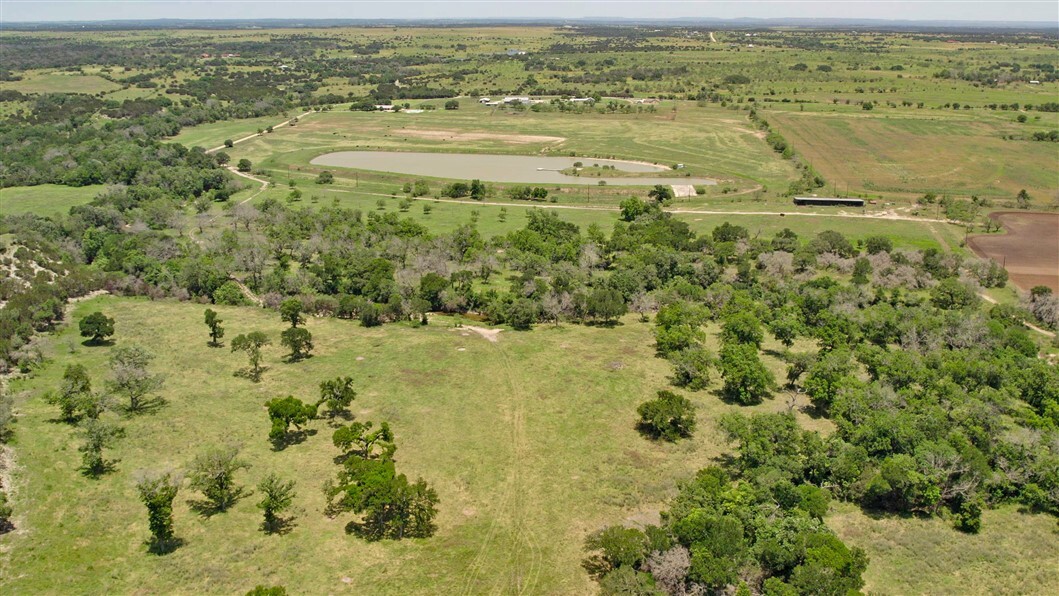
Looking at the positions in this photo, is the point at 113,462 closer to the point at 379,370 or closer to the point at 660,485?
the point at 379,370

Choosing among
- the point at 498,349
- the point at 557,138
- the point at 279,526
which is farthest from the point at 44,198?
the point at 279,526

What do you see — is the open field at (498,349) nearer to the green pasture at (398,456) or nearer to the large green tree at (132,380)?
the green pasture at (398,456)

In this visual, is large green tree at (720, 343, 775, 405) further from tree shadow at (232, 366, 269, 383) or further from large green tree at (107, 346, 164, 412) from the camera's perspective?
large green tree at (107, 346, 164, 412)

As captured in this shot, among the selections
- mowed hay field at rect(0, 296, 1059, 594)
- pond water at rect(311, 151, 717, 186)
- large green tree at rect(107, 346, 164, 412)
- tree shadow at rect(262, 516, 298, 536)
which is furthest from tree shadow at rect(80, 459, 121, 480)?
pond water at rect(311, 151, 717, 186)

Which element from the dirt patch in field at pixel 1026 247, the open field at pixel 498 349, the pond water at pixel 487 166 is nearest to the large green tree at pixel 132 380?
the open field at pixel 498 349

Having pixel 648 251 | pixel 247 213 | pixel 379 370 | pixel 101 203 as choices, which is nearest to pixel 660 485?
pixel 379 370
